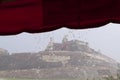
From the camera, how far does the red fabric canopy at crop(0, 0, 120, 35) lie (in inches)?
47.3

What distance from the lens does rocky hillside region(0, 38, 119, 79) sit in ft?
6.84

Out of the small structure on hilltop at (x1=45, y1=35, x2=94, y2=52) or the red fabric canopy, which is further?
the small structure on hilltop at (x1=45, y1=35, x2=94, y2=52)

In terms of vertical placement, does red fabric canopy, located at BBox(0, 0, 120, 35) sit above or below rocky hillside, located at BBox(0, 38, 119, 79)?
above

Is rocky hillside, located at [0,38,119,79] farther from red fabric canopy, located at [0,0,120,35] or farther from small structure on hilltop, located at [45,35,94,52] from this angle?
red fabric canopy, located at [0,0,120,35]

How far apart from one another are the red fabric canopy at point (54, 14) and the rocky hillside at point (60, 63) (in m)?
0.72

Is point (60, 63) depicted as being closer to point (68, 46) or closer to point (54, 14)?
point (68, 46)

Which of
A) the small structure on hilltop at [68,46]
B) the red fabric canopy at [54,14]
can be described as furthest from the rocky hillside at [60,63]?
the red fabric canopy at [54,14]

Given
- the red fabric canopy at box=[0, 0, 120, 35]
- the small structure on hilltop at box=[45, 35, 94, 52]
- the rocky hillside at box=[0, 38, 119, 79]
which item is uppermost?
the red fabric canopy at box=[0, 0, 120, 35]

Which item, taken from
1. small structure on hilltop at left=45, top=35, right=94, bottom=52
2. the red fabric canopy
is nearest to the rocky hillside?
small structure on hilltop at left=45, top=35, right=94, bottom=52

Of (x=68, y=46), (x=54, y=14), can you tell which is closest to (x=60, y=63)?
(x=68, y=46)

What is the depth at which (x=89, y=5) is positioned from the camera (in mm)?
1215

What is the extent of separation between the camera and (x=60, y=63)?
2.17 metres

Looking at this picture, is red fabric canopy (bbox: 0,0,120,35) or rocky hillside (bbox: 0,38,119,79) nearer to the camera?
red fabric canopy (bbox: 0,0,120,35)

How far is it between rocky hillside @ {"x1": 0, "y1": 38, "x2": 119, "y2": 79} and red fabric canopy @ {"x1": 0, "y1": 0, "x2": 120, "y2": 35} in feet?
2.37
